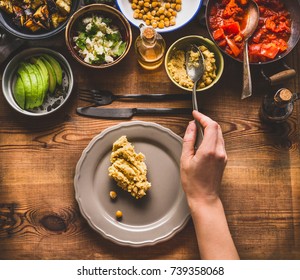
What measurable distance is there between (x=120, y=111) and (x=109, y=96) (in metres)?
0.10

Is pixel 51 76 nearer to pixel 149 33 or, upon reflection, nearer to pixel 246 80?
pixel 149 33

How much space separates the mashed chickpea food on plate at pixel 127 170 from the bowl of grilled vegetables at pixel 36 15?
0.68 metres

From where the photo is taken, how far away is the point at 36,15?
7.09 ft

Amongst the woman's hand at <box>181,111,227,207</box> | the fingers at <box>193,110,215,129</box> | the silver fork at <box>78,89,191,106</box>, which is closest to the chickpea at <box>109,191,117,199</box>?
the woman's hand at <box>181,111,227,207</box>

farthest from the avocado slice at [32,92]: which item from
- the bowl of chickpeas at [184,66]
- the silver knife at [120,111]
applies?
the bowl of chickpeas at [184,66]

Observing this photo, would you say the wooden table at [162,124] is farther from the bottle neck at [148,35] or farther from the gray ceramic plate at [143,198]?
the bottle neck at [148,35]

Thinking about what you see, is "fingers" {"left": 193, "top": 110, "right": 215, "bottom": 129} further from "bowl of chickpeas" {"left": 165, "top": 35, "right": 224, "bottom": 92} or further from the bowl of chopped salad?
the bowl of chopped salad

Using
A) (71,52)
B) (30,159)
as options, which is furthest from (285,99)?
(30,159)

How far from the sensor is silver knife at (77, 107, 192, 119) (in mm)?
2223

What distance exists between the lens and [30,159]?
2227 millimetres

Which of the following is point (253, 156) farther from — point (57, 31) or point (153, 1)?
point (57, 31)

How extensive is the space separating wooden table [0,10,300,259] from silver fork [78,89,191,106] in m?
0.03

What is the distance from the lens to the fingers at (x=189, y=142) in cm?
206

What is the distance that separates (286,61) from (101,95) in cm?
101
